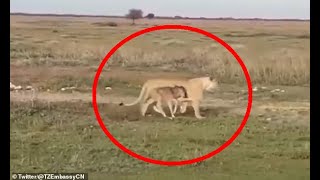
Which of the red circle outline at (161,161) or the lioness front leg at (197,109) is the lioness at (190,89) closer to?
the lioness front leg at (197,109)

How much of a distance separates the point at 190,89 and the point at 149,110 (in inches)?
20.9

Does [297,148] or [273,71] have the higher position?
[273,71]

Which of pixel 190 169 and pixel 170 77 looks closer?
pixel 190 169

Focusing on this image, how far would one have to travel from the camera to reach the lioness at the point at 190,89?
6.07 meters

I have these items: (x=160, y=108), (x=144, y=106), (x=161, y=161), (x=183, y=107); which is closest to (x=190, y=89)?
(x=183, y=107)

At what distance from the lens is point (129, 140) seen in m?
5.99

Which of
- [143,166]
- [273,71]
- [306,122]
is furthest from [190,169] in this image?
[273,71]

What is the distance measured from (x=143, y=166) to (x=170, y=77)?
1336mm

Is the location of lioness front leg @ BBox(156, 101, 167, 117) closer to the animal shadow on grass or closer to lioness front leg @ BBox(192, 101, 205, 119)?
the animal shadow on grass

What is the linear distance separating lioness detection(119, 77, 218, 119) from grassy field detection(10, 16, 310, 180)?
94 mm

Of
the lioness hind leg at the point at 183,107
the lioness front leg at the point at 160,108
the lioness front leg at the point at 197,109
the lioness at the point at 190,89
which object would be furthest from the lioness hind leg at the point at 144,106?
the lioness front leg at the point at 197,109

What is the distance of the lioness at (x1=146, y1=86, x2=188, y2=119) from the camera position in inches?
234

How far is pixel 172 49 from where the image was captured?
23.0ft
